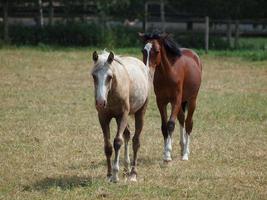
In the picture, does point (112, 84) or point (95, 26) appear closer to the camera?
point (112, 84)

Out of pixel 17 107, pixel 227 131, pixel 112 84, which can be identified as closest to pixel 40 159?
pixel 112 84

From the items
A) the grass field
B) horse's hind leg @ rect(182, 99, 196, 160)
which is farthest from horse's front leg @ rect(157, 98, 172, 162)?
horse's hind leg @ rect(182, 99, 196, 160)

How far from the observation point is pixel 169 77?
9.75 meters

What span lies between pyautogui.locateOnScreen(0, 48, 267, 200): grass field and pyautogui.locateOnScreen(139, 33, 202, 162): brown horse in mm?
427

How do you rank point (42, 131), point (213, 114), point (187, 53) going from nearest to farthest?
point (187, 53) < point (42, 131) < point (213, 114)

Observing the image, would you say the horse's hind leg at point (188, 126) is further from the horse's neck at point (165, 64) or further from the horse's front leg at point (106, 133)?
the horse's front leg at point (106, 133)

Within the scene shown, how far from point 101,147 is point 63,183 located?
2.50 meters

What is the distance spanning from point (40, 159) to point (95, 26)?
22.1m

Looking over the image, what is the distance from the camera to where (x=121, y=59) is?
28.5ft

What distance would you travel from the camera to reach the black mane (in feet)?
31.1

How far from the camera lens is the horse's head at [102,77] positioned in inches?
296

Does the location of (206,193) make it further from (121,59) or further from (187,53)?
(187,53)

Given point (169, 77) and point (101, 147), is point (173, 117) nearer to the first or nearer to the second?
point (169, 77)

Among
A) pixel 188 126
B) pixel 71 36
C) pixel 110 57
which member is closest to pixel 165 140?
pixel 188 126
